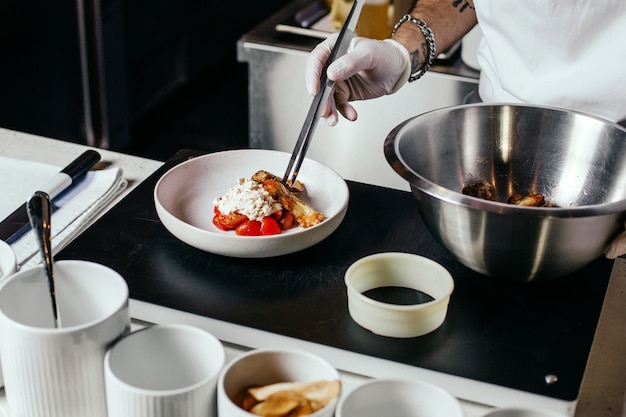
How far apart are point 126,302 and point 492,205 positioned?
42 cm

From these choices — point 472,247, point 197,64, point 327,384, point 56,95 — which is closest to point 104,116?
point 56,95

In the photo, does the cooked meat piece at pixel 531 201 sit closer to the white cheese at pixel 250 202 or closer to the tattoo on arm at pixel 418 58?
the white cheese at pixel 250 202

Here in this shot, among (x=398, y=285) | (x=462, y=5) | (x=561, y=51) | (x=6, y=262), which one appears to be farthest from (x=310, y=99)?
(x=6, y=262)

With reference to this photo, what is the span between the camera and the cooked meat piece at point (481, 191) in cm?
Answer: 113

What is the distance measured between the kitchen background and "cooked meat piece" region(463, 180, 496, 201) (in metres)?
2.04

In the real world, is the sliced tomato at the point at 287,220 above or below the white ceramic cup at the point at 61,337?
below

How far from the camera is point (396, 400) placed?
2.32 ft

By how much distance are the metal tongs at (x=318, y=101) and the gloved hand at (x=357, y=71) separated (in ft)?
0.05

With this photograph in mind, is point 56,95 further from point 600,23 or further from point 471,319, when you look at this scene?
point 471,319

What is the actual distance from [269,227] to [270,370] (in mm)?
392

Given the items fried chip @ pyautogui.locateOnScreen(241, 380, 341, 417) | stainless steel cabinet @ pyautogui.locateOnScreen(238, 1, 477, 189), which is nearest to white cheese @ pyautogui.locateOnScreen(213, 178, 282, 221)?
fried chip @ pyautogui.locateOnScreen(241, 380, 341, 417)

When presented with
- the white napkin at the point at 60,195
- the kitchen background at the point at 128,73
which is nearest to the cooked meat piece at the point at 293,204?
the white napkin at the point at 60,195

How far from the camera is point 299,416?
0.68m

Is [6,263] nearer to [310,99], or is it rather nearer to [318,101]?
[318,101]
